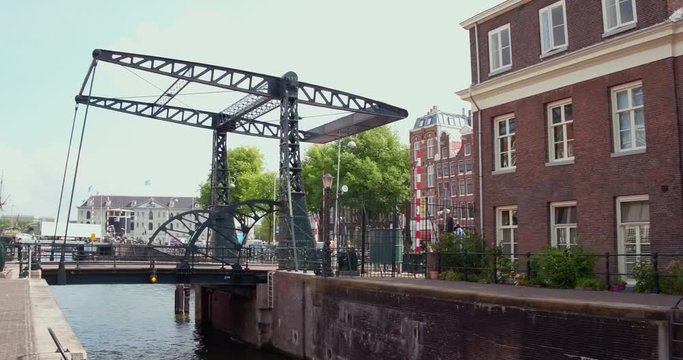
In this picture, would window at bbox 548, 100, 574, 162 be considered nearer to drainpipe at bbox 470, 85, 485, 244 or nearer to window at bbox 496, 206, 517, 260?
window at bbox 496, 206, 517, 260

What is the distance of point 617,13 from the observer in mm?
A: 17359

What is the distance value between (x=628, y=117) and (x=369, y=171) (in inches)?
1648

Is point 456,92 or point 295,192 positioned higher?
point 456,92

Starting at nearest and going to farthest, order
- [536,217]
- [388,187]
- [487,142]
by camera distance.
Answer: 1. [536,217]
2. [487,142]
3. [388,187]

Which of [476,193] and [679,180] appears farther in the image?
[476,193]

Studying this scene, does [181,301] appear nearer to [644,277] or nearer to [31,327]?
[31,327]

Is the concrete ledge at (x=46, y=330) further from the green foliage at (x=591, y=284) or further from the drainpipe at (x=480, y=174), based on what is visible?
the drainpipe at (x=480, y=174)

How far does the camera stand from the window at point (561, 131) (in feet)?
61.6

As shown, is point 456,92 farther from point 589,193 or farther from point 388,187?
point 388,187

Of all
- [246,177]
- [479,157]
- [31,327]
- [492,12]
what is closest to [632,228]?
[479,157]

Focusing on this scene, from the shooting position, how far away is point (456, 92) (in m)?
23.1

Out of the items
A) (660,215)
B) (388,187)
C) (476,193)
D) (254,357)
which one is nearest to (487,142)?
(476,193)

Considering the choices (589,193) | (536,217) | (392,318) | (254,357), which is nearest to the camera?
(392,318)

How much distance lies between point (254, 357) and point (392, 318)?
29.4 ft
